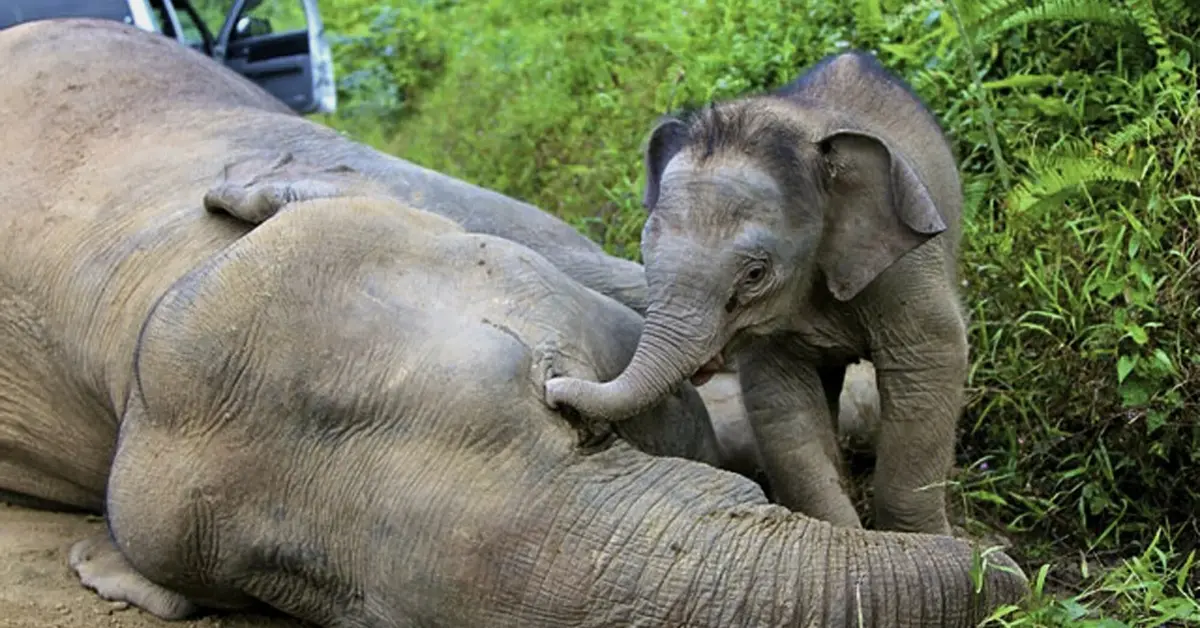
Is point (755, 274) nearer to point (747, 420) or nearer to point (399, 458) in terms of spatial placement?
point (399, 458)

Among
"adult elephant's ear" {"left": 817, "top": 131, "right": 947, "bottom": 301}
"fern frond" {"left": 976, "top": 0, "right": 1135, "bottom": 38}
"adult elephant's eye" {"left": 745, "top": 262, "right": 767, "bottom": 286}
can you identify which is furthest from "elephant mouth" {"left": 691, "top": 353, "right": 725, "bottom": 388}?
"fern frond" {"left": 976, "top": 0, "right": 1135, "bottom": 38}

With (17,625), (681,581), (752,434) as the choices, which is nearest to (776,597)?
(681,581)

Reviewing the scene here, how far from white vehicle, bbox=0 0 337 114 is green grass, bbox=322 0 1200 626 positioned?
0.97 metres

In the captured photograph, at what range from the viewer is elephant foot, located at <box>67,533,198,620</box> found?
3584 mm

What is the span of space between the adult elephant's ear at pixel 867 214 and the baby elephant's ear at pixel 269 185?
1052 mm

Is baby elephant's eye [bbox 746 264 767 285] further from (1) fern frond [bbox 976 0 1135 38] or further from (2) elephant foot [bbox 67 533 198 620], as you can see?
(1) fern frond [bbox 976 0 1135 38]

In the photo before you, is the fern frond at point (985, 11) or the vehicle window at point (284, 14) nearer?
the fern frond at point (985, 11)

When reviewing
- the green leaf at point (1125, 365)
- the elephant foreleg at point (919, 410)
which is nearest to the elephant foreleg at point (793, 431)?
the elephant foreleg at point (919, 410)

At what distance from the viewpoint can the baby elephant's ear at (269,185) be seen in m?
3.71

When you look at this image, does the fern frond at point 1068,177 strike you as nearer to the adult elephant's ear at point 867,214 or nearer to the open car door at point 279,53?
the adult elephant's ear at point 867,214

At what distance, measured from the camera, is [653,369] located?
3.03 meters

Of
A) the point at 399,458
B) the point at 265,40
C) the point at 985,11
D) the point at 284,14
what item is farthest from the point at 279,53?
the point at 399,458

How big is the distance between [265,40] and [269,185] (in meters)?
3.40

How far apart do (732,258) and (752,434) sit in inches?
37.8
